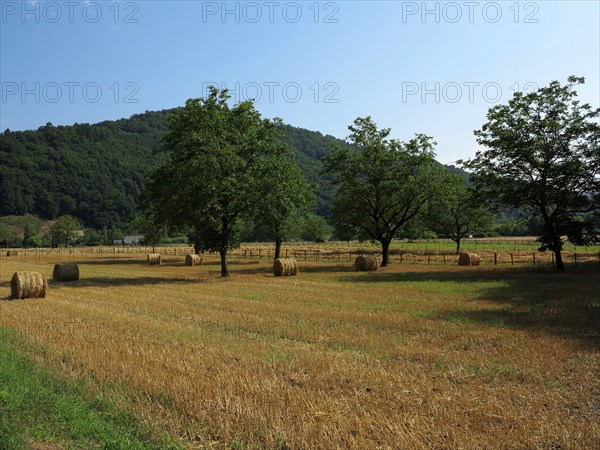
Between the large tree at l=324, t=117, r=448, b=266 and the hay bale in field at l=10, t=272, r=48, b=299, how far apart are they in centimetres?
2772

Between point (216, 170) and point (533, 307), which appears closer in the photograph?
point (533, 307)

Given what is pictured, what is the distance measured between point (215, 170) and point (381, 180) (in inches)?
693

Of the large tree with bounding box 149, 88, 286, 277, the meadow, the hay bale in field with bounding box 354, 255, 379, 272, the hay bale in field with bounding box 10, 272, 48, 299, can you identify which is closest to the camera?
the meadow

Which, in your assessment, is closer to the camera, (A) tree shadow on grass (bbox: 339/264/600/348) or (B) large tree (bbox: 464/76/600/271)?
(A) tree shadow on grass (bbox: 339/264/600/348)

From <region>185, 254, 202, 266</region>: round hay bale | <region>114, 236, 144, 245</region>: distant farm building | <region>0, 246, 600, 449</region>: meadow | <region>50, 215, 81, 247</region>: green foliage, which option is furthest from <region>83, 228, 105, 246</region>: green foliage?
<region>0, 246, 600, 449</region>: meadow

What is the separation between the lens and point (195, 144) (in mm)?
30688

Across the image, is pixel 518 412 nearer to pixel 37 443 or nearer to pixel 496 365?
pixel 496 365

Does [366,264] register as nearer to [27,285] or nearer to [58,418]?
[27,285]

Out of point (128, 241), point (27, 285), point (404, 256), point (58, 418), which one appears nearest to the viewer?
point (58, 418)

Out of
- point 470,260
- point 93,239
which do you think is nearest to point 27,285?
point 470,260

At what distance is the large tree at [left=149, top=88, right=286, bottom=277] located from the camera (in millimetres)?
29234

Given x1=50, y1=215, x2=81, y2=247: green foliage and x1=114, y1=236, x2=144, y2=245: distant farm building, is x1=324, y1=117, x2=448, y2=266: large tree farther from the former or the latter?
x1=114, y1=236, x2=144, y2=245: distant farm building

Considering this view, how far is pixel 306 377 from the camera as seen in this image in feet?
26.2

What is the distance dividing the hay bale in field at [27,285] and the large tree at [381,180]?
27722 mm
